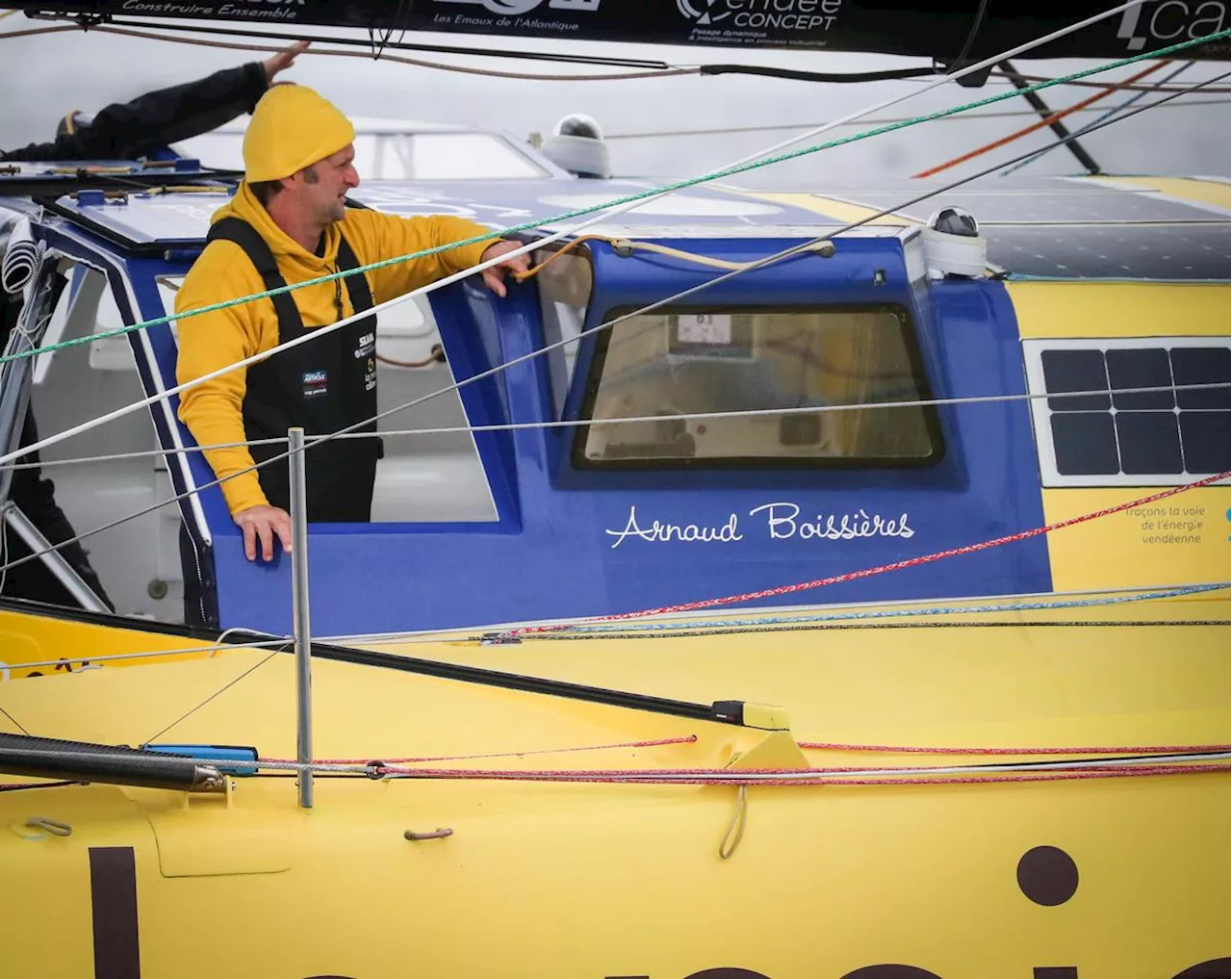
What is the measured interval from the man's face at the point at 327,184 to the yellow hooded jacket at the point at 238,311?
3.8 inches

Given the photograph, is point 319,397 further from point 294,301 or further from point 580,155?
point 580,155

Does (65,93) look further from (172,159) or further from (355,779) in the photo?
(355,779)

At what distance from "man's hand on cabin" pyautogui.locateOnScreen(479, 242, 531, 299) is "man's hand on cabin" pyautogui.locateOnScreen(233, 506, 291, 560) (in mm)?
701

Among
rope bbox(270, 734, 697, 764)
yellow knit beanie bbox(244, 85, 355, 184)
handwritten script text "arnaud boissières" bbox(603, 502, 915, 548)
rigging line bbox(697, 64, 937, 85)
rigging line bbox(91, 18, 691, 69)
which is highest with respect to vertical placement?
rigging line bbox(91, 18, 691, 69)

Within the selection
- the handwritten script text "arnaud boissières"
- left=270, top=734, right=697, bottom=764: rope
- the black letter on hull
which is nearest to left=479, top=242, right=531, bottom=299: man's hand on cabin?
the handwritten script text "arnaud boissières"

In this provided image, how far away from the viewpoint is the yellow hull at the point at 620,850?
2.54 m

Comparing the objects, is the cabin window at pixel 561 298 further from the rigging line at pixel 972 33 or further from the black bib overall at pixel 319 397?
the rigging line at pixel 972 33

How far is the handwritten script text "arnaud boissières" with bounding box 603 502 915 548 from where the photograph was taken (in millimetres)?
3496

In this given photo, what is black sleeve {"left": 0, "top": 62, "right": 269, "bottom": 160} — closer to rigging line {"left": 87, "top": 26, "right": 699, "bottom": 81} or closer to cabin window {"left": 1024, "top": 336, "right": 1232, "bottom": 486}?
rigging line {"left": 87, "top": 26, "right": 699, "bottom": 81}

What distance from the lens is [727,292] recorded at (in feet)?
11.5

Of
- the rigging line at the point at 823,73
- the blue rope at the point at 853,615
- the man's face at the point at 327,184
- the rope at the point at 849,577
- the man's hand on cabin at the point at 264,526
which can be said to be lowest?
the blue rope at the point at 853,615

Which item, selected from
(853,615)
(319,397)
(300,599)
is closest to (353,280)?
(319,397)

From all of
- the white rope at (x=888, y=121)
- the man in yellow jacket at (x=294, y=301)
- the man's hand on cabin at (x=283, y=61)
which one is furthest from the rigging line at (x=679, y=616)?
the man's hand on cabin at (x=283, y=61)

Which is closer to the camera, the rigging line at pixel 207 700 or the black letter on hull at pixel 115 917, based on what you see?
the black letter on hull at pixel 115 917
